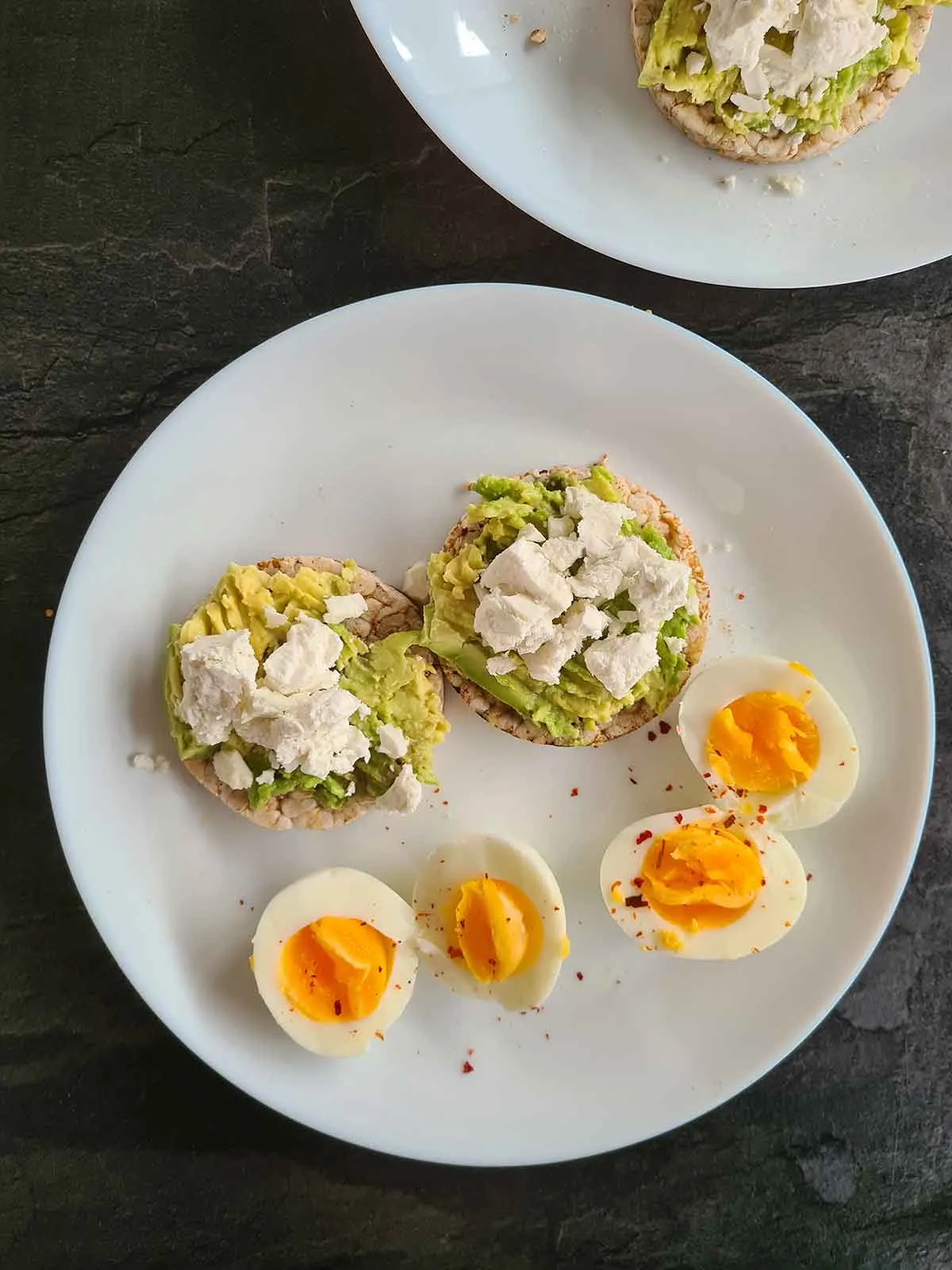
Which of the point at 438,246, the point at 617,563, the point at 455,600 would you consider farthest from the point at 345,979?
the point at 438,246

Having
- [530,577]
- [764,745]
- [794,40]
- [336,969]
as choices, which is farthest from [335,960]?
[794,40]

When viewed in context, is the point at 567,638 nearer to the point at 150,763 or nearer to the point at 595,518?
the point at 595,518

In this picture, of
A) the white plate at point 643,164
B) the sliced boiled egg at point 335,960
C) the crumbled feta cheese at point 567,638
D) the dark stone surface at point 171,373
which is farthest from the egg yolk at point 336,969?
the white plate at point 643,164

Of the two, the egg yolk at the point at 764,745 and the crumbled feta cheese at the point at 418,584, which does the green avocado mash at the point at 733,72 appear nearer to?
the crumbled feta cheese at the point at 418,584

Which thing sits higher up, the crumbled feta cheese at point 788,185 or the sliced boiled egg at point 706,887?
the crumbled feta cheese at point 788,185

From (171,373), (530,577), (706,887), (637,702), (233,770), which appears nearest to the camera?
(530,577)

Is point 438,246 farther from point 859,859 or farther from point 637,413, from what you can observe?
point 859,859
